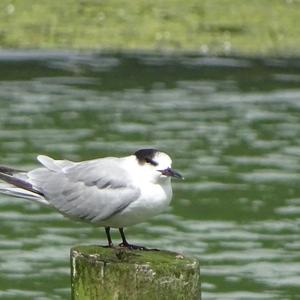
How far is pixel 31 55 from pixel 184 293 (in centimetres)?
1246

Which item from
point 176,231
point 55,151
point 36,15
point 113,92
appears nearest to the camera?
point 176,231

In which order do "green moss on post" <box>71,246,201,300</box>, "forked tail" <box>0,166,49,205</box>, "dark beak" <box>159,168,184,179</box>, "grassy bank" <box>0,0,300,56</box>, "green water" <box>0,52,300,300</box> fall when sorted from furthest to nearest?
"grassy bank" <box>0,0,300,56</box>
"green water" <box>0,52,300,300</box>
"forked tail" <box>0,166,49,205</box>
"dark beak" <box>159,168,184,179</box>
"green moss on post" <box>71,246,201,300</box>

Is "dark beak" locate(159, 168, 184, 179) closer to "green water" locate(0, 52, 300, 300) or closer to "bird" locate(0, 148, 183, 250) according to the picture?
"bird" locate(0, 148, 183, 250)

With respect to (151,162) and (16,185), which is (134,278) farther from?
(16,185)

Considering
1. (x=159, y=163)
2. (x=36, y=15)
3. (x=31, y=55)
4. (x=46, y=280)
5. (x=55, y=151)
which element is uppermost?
(x=36, y=15)

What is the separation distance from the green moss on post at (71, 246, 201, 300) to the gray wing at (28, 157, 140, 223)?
2.48 ft

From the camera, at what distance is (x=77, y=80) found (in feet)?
51.3

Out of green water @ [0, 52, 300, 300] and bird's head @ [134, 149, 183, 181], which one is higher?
green water @ [0, 52, 300, 300]

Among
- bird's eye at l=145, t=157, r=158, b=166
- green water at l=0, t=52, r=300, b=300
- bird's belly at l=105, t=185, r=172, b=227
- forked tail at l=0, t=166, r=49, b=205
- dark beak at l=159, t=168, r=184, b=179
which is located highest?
green water at l=0, t=52, r=300, b=300

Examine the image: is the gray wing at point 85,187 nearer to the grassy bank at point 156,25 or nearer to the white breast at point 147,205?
the white breast at point 147,205

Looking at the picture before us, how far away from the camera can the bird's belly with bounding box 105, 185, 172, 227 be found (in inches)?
222

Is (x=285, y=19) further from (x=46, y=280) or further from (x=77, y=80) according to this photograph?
(x=46, y=280)

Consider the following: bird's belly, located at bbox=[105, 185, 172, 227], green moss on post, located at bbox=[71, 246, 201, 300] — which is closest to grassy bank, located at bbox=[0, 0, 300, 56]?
bird's belly, located at bbox=[105, 185, 172, 227]

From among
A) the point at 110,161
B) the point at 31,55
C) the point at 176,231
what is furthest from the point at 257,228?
the point at 31,55
